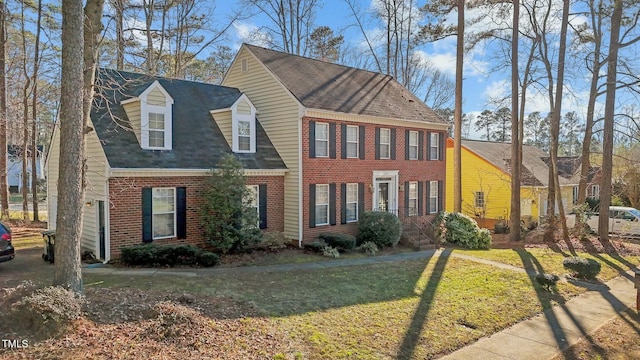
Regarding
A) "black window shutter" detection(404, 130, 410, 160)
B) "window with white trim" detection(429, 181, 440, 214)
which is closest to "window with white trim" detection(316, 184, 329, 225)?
"black window shutter" detection(404, 130, 410, 160)

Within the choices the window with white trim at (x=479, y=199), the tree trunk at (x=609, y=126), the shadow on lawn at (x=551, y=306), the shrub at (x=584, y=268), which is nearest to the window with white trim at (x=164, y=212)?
the shadow on lawn at (x=551, y=306)

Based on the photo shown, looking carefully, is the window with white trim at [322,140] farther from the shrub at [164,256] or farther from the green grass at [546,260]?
the green grass at [546,260]

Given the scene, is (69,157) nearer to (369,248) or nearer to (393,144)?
(369,248)

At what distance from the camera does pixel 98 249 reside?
12.4m

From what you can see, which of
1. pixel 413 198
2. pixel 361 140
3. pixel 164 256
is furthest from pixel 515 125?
pixel 164 256

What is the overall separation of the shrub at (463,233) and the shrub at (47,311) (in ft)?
52.4

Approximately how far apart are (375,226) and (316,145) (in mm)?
4004

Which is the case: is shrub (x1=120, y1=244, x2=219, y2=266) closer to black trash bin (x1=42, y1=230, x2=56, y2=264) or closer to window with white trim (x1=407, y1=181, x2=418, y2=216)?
black trash bin (x1=42, y1=230, x2=56, y2=264)

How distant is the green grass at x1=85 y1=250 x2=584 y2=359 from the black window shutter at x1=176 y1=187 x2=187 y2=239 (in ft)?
10.7

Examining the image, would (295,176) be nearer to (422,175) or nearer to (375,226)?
(375,226)

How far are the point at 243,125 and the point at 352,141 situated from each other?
183 inches

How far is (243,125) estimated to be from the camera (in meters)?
15.9

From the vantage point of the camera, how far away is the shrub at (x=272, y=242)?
47.0 ft

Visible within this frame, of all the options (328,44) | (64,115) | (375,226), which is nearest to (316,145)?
(375,226)
